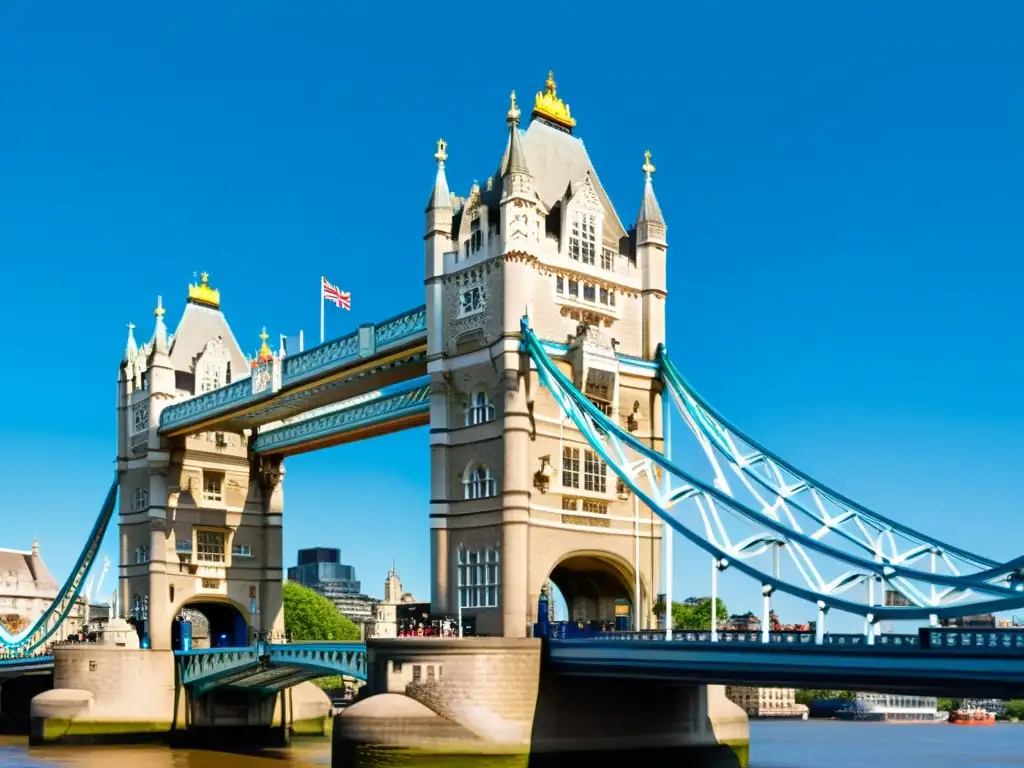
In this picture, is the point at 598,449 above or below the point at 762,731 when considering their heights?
above

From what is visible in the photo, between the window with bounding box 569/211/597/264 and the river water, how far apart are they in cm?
1527

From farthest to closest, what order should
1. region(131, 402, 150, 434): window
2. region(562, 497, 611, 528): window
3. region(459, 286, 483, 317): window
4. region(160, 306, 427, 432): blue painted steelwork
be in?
1. region(131, 402, 150, 434): window
2. region(160, 306, 427, 432): blue painted steelwork
3. region(459, 286, 483, 317): window
4. region(562, 497, 611, 528): window

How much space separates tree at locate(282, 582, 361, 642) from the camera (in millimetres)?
100625

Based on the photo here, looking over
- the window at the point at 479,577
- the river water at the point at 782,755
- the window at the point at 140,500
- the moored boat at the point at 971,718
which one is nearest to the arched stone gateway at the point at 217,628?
the window at the point at 140,500

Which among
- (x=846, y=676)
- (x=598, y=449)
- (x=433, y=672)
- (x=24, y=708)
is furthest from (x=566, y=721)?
(x=24, y=708)

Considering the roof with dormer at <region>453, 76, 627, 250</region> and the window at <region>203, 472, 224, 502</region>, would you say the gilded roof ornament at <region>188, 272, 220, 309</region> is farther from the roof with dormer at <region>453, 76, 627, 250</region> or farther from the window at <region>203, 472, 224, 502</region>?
the roof with dormer at <region>453, 76, 627, 250</region>

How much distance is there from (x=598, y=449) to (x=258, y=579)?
2680 centimetres

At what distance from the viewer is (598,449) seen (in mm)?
38750

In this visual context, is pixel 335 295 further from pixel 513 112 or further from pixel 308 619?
pixel 308 619

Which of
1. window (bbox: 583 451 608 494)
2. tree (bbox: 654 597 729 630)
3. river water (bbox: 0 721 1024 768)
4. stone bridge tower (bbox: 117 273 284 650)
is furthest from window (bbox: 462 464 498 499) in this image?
tree (bbox: 654 597 729 630)

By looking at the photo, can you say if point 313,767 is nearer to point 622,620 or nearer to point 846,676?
point 622,620

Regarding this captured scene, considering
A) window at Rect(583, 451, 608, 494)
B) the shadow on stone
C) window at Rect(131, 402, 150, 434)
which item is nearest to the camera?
the shadow on stone

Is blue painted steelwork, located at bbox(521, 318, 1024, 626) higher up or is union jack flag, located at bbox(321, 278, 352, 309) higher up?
union jack flag, located at bbox(321, 278, 352, 309)

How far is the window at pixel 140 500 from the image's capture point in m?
61.0
